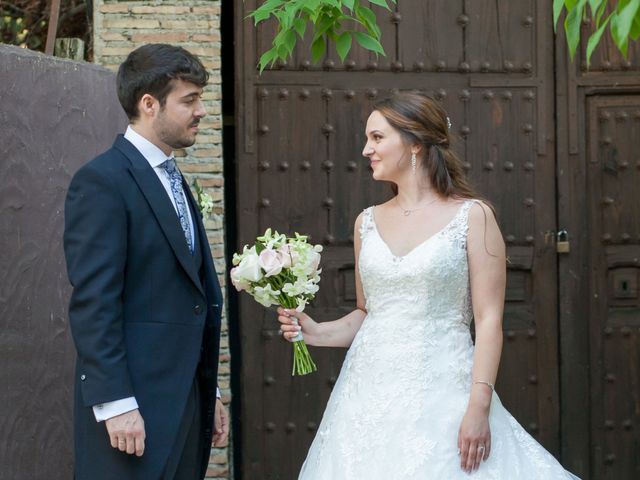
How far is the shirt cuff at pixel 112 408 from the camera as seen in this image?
11.3ft

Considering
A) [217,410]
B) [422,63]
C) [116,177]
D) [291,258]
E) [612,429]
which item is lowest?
[612,429]

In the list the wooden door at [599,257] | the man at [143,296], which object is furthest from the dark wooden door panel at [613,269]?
the man at [143,296]

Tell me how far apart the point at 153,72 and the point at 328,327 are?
1.20 m

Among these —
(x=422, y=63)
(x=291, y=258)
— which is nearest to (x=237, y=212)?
(x=422, y=63)

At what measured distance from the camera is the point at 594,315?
649 cm

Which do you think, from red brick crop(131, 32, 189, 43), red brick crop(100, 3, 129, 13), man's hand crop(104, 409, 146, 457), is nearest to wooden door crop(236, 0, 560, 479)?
red brick crop(131, 32, 189, 43)

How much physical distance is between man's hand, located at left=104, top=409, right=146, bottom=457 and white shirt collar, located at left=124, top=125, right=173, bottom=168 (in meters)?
0.80

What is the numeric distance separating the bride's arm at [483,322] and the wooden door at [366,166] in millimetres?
2339

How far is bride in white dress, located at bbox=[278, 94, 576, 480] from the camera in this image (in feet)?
12.7

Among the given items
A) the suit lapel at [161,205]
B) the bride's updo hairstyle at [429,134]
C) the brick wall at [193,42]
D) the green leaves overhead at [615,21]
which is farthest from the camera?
the brick wall at [193,42]

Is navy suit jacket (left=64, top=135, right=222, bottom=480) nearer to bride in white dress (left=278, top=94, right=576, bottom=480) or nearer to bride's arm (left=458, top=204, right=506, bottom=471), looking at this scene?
bride in white dress (left=278, top=94, right=576, bottom=480)

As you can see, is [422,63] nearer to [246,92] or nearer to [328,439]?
[246,92]

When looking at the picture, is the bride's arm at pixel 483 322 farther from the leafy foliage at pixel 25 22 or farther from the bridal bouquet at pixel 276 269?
the leafy foliage at pixel 25 22

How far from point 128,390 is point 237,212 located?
113 inches
